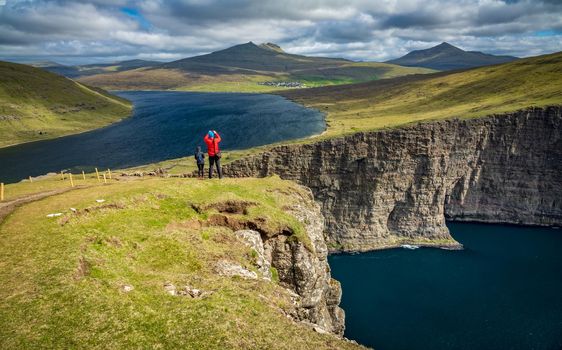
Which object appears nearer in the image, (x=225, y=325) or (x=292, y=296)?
(x=225, y=325)

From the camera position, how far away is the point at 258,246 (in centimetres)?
3259

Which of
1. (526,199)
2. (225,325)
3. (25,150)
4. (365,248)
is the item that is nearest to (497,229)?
(526,199)

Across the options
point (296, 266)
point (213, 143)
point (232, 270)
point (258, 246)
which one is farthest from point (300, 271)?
point (213, 143)

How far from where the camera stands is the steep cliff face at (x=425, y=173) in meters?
89.1

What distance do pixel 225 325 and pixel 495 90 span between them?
172 meters

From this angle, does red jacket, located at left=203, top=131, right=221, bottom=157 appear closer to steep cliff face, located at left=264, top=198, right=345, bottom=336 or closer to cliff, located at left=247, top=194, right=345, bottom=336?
cliff, located at left=247, top=194, right=345, bottom=336

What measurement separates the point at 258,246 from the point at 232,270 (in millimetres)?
5863

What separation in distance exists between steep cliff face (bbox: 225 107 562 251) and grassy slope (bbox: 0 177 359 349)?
5195 cm

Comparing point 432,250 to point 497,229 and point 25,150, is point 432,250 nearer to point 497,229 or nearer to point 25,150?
point 497,229

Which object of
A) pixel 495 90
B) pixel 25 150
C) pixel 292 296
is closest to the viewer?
pixel 292 296

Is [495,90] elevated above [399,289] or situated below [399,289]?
above

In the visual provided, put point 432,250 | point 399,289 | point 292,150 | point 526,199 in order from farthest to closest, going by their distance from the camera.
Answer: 1. point 526,199
2. point 432,250
3. point 292,150
4. point 399,289

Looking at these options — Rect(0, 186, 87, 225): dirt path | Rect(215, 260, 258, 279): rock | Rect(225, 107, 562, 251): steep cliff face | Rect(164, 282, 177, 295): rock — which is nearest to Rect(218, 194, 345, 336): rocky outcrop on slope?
Rect(215, 260, 258, 279): rock

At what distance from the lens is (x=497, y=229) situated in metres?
102
